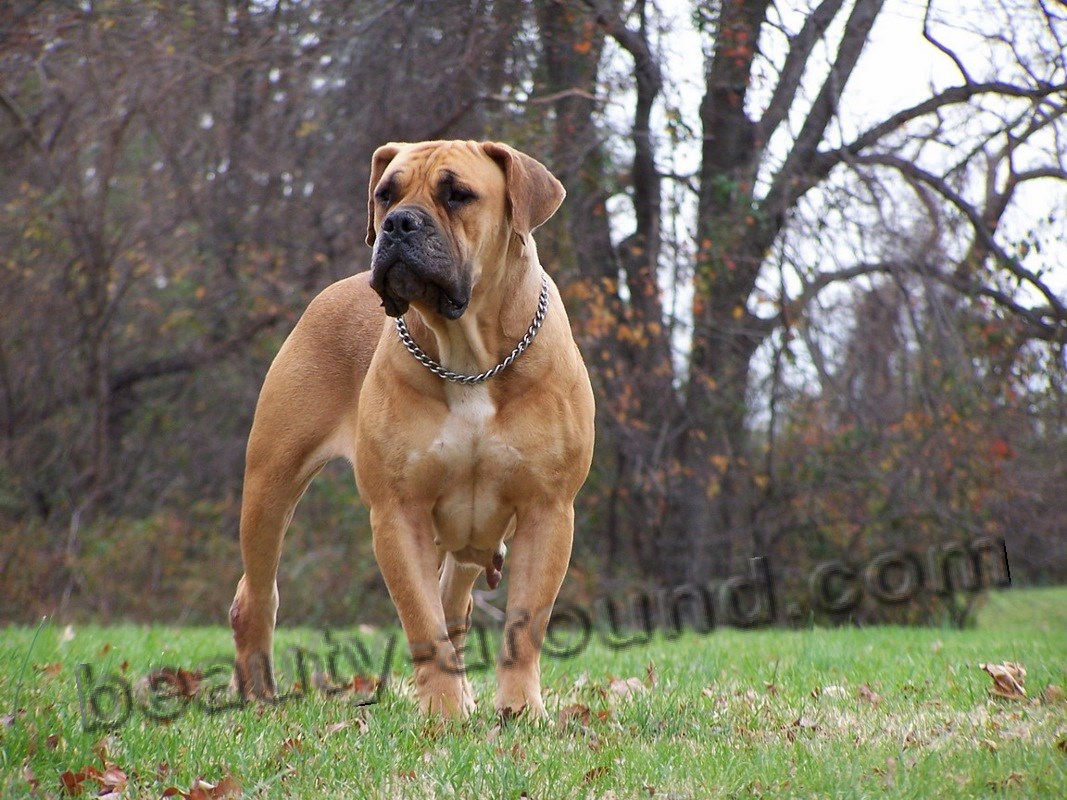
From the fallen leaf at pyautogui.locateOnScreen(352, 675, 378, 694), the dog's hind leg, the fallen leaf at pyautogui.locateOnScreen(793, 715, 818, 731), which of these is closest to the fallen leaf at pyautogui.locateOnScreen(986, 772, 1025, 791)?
the fallen leaf at pyautogui.locateOnScreen(793, 715, 818, 731)

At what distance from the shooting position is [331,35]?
9.41m

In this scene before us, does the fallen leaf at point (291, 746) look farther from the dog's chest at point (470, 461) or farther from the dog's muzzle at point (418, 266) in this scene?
the dog's muzzle at point (418, 266)

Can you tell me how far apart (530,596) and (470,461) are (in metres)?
0.47

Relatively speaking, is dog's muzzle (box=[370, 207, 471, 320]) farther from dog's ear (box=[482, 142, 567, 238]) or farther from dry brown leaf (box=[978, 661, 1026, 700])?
dry brown leaf (box=[978, 661, 1026, 700])

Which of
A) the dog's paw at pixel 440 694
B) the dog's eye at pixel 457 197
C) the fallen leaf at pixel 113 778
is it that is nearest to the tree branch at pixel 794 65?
the dog's eye at pixel 457 197

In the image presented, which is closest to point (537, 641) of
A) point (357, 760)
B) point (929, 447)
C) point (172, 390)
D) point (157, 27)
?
point (357, 760)

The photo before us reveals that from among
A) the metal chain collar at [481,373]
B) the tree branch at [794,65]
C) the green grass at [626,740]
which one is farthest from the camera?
the tree branch at [794,65]

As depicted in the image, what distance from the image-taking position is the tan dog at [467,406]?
3.70m

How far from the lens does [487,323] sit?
3854mm

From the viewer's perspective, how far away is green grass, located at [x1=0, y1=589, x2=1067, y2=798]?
9.29ft

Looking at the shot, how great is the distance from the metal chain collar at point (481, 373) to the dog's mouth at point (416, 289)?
0.18m

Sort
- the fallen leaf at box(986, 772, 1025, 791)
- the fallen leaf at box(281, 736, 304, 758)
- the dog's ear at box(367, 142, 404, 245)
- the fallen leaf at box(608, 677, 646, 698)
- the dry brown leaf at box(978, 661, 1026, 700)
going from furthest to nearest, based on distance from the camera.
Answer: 1. the fallen leaf at box(608, 677, 646, 698)
2. the dog's ear at box(367, 142, 404, 245)
3. the dry brown leaf at box(978, 661, 1026, 700)
4. the fallen leaf at box(281, 736, 304, 758)
5. the fallen leaf at box(986, 772, 1025, 791)

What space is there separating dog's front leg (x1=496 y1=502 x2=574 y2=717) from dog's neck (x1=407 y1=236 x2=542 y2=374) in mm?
530

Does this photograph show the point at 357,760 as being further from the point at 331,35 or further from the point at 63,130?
the point at 63,130
